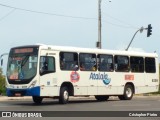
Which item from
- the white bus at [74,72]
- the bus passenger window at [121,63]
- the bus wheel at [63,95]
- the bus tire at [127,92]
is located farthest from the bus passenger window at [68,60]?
the bus tire at [127,92]

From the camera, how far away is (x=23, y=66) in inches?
1077

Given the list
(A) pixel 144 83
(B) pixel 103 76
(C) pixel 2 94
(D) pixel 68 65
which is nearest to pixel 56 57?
(D) pixel 68 65

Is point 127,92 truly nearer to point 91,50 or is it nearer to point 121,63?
point 121,63

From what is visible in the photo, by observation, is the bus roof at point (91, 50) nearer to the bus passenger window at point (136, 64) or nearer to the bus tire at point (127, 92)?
the bus passenger window at point (136, 64)

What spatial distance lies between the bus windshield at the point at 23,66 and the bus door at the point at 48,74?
371mm

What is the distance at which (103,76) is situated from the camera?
102ft

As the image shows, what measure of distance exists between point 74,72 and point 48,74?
2043mm

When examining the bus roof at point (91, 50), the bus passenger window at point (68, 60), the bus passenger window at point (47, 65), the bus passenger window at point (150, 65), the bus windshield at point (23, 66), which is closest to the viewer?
the bus windshield at point (23, 66)

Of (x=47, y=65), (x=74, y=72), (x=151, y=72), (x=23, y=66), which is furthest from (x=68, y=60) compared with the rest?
(x=151, y=72)

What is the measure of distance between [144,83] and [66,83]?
7459 mm

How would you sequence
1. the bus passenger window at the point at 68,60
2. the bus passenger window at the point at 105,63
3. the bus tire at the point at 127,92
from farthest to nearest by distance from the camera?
the bus tire at the point at 127,92 → the bus passenger window at the point at 105,63 → the bus passenger window at the point at 68,60

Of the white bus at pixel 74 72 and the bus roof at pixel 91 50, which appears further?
the bus roof at pixel 91 50

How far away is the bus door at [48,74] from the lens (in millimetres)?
27078

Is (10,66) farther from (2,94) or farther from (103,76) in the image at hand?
(2,94)
